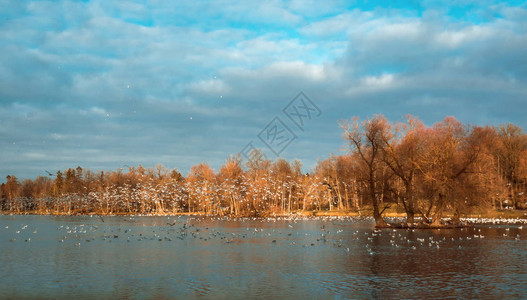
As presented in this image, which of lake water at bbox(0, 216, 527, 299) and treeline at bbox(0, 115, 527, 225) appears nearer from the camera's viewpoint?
lake water at bbox(0, 216, 527, 299)

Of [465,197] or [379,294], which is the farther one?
[465,197]

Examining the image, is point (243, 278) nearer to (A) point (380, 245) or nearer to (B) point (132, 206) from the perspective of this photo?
(A) point (380, 245)

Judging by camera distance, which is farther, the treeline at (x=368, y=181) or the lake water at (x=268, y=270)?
the treeline at (x=368, y=181)

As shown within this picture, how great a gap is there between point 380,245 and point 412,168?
21.8m

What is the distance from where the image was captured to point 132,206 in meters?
157

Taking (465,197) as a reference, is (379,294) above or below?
below

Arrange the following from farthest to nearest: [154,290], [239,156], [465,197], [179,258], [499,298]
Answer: [239,156] → [465,197] → [179,258] → [154,290] → [499,298]

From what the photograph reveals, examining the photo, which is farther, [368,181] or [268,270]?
[368,181]

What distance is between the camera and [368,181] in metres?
61.0

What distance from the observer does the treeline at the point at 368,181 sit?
56906mm

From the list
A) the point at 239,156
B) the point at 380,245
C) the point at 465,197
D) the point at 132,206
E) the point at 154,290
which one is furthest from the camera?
the point at 132,206

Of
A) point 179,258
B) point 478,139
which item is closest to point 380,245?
A: point 179,258

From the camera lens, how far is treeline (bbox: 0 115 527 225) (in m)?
56.9

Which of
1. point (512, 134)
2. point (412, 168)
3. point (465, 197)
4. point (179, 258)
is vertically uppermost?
point (512, 134)
